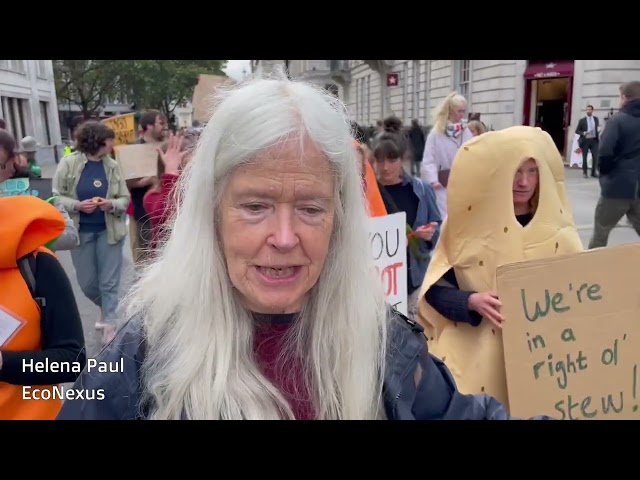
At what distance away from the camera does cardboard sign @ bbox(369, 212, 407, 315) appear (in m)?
2.96

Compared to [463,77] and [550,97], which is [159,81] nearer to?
[463,77]

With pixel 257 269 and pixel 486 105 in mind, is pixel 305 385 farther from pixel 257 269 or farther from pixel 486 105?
pixel 486 105

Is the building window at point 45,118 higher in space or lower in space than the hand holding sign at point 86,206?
higher

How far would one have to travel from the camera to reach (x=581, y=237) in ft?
25.5

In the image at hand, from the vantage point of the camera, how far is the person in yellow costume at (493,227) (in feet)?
6.66

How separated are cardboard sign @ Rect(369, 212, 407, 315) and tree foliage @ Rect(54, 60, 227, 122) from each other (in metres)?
32.7

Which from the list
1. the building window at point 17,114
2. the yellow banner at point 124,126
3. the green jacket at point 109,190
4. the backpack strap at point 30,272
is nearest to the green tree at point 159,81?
the building window at point 17,114

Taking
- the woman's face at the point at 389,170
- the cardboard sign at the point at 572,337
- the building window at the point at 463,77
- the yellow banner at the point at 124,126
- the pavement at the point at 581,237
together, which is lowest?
the pavement at the point at 581,237

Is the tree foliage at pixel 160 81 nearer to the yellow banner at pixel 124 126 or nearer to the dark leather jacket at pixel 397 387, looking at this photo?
the yellow banner at pixel 124 126

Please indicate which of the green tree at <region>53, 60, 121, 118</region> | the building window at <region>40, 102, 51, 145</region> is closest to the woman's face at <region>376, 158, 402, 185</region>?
the building window at <region>40, 102, 51, 145</region>

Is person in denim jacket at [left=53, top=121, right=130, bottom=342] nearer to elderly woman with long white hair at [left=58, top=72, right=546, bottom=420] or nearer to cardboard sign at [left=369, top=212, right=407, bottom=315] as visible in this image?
cardboard sign at [left=369, top=212, right=407, bottom=315]

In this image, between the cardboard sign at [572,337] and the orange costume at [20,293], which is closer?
the orange costume at [20,293]

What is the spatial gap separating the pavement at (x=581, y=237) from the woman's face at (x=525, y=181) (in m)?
1.59

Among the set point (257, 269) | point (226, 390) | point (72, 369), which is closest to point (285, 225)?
point (257, 269)
